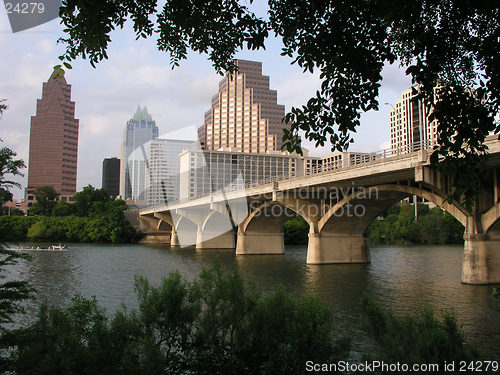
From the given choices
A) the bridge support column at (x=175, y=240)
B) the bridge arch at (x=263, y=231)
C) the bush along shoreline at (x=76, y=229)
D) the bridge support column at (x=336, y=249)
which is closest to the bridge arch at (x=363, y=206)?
the bridge support column at (x=336, y=249)

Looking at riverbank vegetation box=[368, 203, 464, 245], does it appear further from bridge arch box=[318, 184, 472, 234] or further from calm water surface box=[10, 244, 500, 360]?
bridge arch box=[318, 184, 472, 234]

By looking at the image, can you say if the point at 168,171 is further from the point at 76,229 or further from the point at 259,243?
the point at 259,243

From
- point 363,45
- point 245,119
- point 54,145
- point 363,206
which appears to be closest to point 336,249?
point 363,206

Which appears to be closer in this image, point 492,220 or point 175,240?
point 492,220

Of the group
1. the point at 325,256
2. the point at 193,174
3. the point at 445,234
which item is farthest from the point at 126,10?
the point at 193,174

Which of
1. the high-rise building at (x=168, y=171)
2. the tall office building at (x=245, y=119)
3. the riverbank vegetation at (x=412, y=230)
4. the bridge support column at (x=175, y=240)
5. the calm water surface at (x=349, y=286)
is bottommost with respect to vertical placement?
the calm water surface at (x=349, y=286)

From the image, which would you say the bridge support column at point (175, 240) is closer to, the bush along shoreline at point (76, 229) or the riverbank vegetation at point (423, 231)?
the bush along shoreline at point (76, 229)

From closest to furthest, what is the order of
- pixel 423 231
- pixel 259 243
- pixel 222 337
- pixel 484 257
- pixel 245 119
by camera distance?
pixel 222 337
pixel 484 257
pixel 259 243
pixel 423 231
pixel 245 119

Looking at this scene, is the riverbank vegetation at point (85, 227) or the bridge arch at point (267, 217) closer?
the bridge arch at point (267, 217)

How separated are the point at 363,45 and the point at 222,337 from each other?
6798mm

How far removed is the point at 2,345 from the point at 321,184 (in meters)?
32.2

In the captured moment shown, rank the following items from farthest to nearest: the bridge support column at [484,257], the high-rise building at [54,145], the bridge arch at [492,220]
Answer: the high-rise building at [54,145]
the bridge support column at [484,257]
the bridge arch at [492,220]

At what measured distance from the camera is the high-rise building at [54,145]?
166 meters

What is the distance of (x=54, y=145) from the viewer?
553ft
